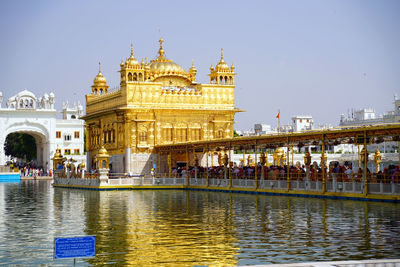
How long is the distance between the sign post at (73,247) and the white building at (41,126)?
56.2 meters

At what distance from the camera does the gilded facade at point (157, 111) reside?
41.9 meters

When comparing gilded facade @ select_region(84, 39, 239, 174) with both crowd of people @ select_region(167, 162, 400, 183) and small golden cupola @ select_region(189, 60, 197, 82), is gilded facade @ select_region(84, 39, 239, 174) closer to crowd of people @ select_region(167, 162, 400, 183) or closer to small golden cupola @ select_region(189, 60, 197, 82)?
small golden cupola @ select_region(189, 60, 197, 82)

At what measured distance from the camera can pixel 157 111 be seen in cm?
4231

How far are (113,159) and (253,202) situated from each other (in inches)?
837

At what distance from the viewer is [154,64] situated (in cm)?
4650

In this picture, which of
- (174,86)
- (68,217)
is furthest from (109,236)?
(174,86)

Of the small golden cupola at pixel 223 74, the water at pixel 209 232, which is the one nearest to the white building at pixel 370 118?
the small golden cupola at pixel 223 74

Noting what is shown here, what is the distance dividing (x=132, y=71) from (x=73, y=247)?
33.7m

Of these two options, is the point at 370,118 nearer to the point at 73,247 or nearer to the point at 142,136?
the point at 142,136

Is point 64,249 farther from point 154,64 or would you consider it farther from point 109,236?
point 154,64

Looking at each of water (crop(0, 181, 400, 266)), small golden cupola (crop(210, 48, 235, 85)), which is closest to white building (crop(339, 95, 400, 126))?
small golden cupola (crop(210, 48, 235, 85))

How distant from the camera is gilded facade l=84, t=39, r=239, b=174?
4188 cm

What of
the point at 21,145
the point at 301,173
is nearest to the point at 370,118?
the point at 21,145

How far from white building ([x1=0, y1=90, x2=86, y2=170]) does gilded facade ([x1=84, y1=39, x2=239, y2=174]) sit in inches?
814
